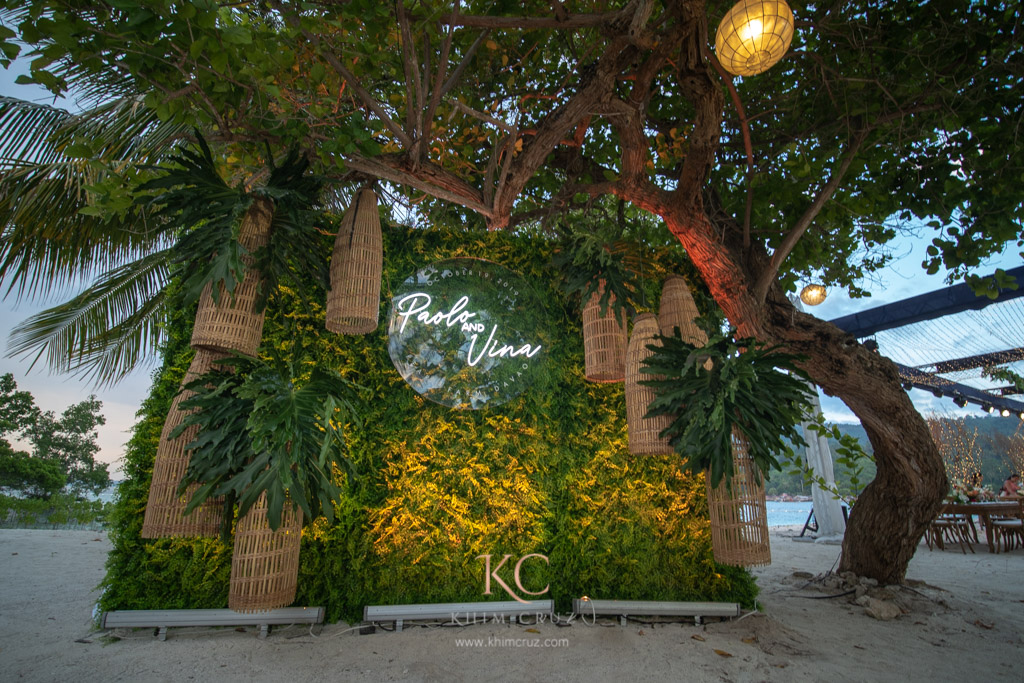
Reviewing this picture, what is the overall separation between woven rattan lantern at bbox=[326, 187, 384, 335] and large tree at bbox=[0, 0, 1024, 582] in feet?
1.15

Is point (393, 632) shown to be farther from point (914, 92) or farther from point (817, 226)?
point (914, 92)

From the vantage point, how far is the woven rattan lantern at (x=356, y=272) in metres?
2.33

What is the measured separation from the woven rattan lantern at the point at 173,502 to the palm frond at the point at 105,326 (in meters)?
2.26

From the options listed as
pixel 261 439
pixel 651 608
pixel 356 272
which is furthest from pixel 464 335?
pixel 651 608

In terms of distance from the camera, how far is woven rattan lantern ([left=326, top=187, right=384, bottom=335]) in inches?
91.8

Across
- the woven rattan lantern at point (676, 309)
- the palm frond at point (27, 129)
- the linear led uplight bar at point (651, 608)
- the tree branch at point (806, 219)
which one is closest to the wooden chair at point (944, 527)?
the linear led uplight bar at point (651, 608)

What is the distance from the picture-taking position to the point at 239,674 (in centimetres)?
239

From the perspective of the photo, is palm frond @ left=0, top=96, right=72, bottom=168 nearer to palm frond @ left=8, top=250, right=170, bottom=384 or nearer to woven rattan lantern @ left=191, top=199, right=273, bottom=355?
palm frond @ left=8, top=250, right=170, bottom=384

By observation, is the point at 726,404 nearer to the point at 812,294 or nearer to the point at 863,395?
the point at 863,395

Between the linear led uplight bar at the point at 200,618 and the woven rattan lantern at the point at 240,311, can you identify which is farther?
the linear led uplight bar at the point at 200,618

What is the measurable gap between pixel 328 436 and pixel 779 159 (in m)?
4.77

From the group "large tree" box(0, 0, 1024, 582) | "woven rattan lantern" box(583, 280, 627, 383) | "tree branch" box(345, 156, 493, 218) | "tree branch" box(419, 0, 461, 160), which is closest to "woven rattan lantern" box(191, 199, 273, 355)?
"large tree" box(0, 0, 1024, 582)

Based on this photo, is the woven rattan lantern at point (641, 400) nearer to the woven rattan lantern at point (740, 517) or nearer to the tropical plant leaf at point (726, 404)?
the tropical plant leaf at point (726, 404)

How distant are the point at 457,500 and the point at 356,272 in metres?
1.86
